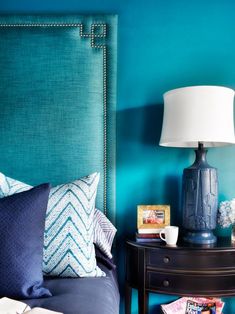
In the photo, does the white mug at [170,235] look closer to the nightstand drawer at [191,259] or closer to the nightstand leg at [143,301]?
the nightstand drawer at [191,259]

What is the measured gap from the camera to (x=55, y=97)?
1.96 m

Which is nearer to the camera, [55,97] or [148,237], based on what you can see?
[148,237]

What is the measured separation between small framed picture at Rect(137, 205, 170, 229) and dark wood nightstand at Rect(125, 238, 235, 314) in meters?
0.14

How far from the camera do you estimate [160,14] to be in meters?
2.01

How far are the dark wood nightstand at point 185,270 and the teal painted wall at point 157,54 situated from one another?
1.17 feet

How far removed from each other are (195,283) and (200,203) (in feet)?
1.30

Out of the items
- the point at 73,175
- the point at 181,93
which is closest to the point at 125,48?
the point at 181,93

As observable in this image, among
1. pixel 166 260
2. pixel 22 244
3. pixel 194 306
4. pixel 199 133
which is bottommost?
pixel 194 306

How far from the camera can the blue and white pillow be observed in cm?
136

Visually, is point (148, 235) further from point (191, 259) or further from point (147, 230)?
point (191, 259)

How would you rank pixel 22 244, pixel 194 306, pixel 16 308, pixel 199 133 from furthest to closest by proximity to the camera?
pixel 194 306 < pixel 199 133 < pixel 22 244 < pixel 16 308

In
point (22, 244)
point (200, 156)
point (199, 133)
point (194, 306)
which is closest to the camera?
point (22, 244)

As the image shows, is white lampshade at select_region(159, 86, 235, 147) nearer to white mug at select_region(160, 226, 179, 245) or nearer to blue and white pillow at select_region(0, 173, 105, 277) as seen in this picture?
white mug at select_region(160, 226, 179, 245)

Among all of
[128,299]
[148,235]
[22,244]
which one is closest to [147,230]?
[148,235]
